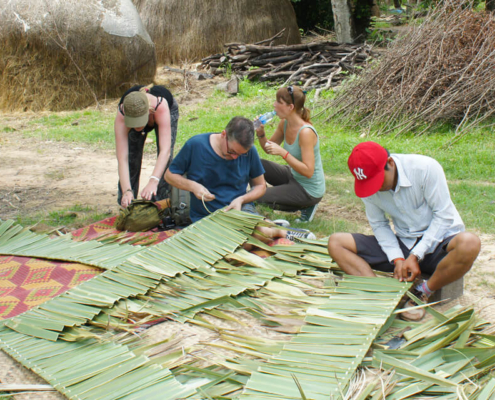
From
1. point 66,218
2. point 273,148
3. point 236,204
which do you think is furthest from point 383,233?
point 66,218

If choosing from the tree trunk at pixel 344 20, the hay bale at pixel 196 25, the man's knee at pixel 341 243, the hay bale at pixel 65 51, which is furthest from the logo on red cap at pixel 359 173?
the hay bale at pixel 196 25

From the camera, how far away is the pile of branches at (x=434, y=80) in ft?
24.2

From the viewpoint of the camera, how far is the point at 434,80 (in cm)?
766

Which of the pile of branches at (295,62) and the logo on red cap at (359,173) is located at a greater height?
the logo on red cap at (359,173)

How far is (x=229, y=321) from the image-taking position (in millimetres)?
2854

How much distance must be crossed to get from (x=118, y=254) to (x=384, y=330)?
184 cm

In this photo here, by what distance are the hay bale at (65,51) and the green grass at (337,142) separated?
2.11ft

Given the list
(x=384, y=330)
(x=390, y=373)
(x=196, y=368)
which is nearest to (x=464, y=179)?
(x=384, y=330)

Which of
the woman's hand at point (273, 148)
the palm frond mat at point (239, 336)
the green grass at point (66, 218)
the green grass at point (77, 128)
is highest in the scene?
the woman's hand at point (273, 148)

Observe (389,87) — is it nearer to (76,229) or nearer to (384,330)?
(76,229)

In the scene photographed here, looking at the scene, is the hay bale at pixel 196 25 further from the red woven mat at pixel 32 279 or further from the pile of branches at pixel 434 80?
the red woven mat at pixel 32 279

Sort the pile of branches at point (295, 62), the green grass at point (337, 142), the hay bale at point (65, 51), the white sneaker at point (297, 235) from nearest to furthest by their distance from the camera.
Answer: the white sneaker at point (297, 235)
the green grass at point (337, 142)
the hay bale at point (65, 51)
the pile of branches at point (295, 62)

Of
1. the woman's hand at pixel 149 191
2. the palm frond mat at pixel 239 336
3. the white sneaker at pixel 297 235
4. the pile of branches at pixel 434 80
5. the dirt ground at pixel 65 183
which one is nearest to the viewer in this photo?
the palm frond mat at pixel 239 336

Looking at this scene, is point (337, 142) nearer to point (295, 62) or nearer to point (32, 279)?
point (295, 62)
